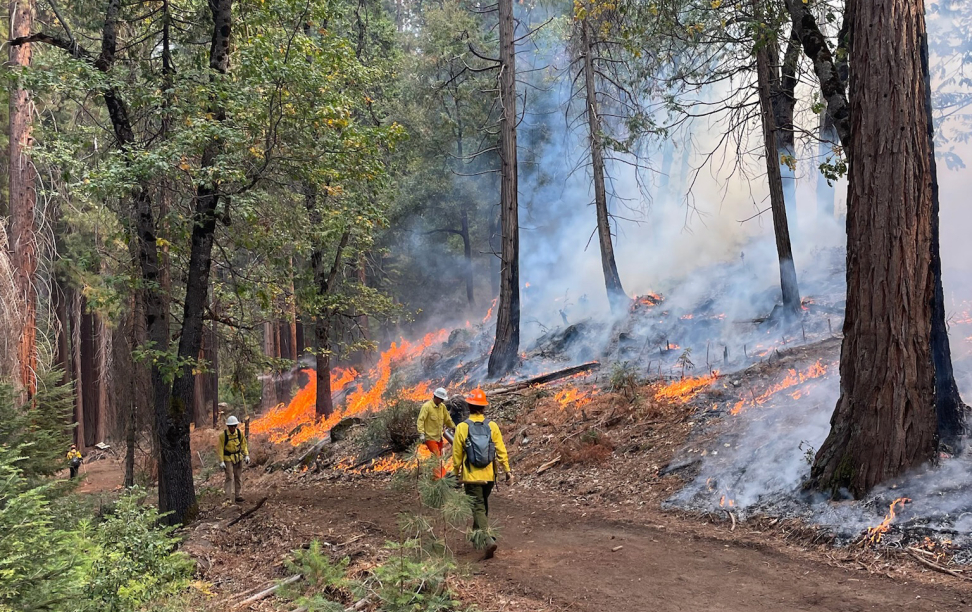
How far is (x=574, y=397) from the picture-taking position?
1544 centimetres

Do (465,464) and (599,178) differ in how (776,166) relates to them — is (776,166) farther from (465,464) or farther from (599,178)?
(465,464)

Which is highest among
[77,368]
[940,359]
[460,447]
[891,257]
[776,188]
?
A: [776,188]

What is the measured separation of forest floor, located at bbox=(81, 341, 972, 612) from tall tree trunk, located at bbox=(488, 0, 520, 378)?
329 centimetres

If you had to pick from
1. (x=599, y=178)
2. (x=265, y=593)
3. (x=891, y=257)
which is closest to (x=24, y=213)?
(x=265, y=593)

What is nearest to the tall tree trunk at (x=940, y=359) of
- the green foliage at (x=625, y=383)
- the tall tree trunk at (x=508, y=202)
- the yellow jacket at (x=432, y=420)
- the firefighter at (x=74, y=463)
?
the yellow jacket at (x=432, y=420)

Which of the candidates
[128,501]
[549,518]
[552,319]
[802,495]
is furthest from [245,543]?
[552,319]

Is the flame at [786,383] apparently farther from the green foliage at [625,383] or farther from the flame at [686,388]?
the green foliage at [625,383]

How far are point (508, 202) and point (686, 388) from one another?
7.74 m

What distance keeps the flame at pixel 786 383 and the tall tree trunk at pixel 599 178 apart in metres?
9.32

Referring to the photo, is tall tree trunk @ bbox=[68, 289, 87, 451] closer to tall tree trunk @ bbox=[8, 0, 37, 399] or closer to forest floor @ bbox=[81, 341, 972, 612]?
tall tree trunk @ bbox=[8, 0, 37, 399]

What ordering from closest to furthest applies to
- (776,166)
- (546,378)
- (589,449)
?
(589,449)
(776,166)
(546,378)

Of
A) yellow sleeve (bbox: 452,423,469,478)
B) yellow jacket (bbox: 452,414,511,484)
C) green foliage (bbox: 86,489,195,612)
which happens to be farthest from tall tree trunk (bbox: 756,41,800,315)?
green foliage (bbox: 86,489,195,612)

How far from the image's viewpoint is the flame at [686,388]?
13438mm

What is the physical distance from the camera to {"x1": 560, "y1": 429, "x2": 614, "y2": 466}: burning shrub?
40.2ft
